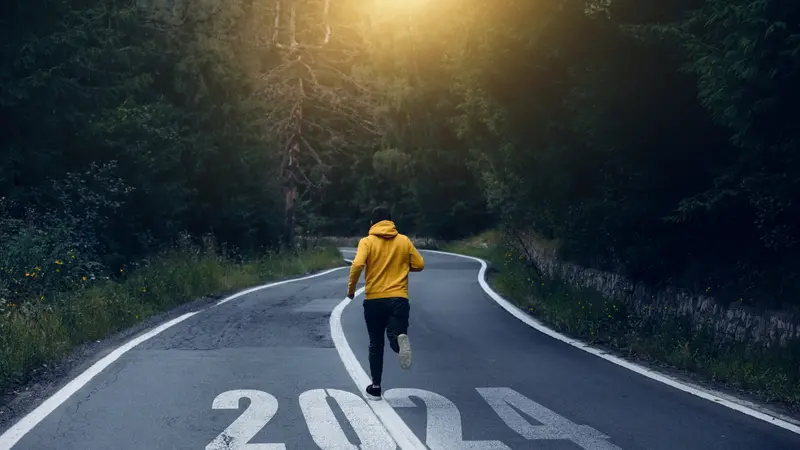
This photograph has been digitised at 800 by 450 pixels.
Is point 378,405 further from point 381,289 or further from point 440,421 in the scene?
point 381,289

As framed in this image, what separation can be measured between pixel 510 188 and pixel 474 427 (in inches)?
595

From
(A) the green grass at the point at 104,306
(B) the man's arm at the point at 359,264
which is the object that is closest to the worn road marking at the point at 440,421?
(B) the man's arm at the point at 359,264

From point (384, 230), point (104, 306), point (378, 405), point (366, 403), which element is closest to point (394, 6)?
point (104, 306)

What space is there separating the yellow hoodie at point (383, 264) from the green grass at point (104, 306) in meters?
3.81

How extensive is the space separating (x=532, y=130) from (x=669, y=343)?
731 centimetres

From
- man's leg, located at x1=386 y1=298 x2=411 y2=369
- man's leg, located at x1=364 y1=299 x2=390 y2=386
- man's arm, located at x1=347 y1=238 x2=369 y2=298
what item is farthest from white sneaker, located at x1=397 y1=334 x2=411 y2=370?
man's arm, located at x1=347 y1=238 x2=369 y2=298

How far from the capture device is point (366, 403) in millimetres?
9156

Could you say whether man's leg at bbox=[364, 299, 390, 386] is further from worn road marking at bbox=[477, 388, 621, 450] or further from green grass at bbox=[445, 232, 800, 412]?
green grass at bbox=[445, 232, 800, 412]

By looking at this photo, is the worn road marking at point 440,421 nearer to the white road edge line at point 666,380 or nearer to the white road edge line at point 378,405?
the white road edge line at point 378,405

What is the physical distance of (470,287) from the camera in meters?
25.0

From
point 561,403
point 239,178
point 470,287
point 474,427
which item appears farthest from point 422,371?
point 239,178

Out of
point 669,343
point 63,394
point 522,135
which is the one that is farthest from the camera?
point 522,135

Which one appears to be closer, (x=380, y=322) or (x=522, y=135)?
(x=380, y=322)

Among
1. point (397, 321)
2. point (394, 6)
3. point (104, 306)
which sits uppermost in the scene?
point (394, 6)
